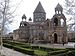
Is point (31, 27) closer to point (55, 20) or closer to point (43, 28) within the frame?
point (43, 28)

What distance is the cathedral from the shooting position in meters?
57.2

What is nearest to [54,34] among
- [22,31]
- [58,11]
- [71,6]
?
[58,11]

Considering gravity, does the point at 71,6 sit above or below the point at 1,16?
above

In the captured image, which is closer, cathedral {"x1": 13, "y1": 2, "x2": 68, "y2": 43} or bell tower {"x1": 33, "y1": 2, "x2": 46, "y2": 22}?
cathedral {"x1": 13, "y1": 2, "x2": 68, "y2": 43}

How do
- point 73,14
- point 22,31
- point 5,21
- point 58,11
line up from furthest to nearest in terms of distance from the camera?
1. point 22,31
2. point 58,11
3. point 73,14
4. point 5,21

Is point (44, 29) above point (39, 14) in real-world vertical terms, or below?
below

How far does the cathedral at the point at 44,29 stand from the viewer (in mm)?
57250

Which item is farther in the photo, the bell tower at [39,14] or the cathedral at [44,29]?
the bell tower at [39,14]

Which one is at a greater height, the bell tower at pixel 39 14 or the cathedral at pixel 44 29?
the bell tower at pixel 39 14

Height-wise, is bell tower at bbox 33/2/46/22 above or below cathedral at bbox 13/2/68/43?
above

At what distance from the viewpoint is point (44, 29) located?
202 ft

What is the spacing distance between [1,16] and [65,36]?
138ft

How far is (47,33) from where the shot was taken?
195 ft

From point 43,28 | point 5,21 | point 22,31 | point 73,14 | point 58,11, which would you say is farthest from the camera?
point 22,31
